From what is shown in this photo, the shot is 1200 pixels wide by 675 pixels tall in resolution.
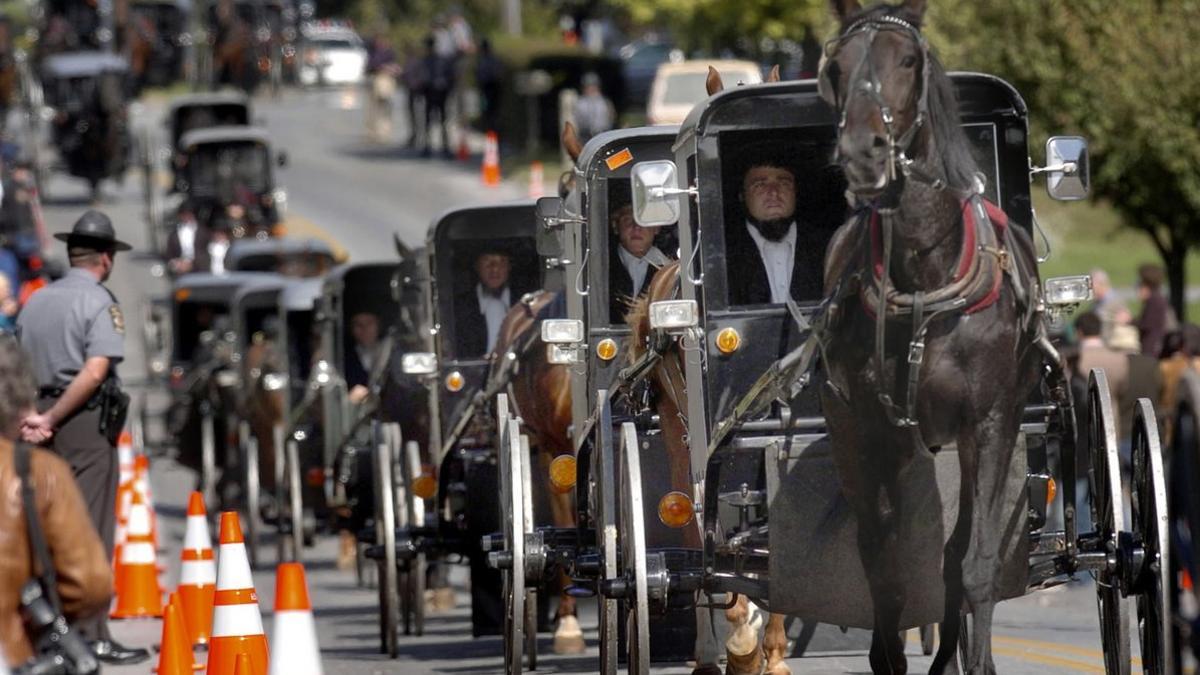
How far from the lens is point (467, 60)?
5350 cm

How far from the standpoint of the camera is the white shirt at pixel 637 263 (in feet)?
38.4

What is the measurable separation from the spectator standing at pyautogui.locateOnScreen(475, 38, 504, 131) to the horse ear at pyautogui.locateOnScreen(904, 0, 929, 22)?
3707cm

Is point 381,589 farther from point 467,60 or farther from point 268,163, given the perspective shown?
point 467,60

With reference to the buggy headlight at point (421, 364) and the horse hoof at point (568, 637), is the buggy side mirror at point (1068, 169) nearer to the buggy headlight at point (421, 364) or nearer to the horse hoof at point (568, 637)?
the horse hoof at point (568, 637)

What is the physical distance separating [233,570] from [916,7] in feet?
10.7


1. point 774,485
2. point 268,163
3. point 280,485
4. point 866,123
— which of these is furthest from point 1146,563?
point 268,163

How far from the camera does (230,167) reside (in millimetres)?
40156

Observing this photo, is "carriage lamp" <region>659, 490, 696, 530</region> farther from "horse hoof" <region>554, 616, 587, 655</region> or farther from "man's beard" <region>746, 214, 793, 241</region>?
"horse hoof" <region>554, 616, 587, 655</region>

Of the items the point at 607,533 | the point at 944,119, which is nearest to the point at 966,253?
the point at 944,119

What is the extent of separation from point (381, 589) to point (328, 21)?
66.0m

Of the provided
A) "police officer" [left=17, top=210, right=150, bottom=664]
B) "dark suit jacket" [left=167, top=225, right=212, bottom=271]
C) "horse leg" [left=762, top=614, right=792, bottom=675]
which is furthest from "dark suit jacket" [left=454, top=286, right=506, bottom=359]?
"dark suit jacket" [left=167, top=225, right=212, bottom=271]

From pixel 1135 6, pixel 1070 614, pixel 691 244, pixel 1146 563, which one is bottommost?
pixel 1070 614

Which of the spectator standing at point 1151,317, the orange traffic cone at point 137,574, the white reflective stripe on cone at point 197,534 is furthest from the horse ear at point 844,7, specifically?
the spectator standing at point 1151,317

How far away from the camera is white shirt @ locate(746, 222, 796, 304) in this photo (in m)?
10.2
